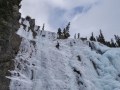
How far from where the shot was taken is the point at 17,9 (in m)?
27.7

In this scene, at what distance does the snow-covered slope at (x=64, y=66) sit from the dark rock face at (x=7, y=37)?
62 centimetres

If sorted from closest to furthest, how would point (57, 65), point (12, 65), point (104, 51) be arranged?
point (12, 65) < point (57, 65) < point (104, 51)

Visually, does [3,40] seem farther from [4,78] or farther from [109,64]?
[109,64]

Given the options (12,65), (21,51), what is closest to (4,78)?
(12,65)

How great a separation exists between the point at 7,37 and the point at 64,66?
7261 millimetres

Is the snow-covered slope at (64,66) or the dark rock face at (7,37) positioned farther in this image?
the snow-covered slope at (64,66)

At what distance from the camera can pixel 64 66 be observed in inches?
1128

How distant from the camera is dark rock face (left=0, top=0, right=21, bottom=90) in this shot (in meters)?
22.4

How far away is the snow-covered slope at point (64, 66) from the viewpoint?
78.7 ft

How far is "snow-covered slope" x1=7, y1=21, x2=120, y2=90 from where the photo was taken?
2400 centimetres

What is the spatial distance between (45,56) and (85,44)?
10.8 meters

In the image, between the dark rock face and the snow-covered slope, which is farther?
the snow-covered slope

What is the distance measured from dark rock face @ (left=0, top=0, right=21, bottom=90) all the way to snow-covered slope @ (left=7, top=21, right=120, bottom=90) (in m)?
0.62

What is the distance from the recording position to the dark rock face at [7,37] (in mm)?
22395
